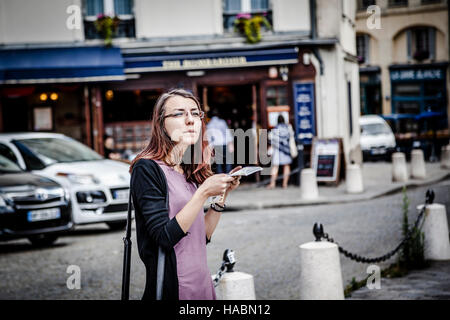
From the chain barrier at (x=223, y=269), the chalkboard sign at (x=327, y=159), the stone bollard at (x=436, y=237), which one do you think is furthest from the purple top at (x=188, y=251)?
the chalkboard sign at (x=327, y=159)

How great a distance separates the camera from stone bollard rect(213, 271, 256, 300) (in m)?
5.32

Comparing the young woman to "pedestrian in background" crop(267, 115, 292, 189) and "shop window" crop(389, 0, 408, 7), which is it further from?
"shop window" crop(389, 0, 408, 7)

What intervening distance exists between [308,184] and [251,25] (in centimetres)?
573

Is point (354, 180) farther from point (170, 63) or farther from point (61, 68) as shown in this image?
point (61, 68)

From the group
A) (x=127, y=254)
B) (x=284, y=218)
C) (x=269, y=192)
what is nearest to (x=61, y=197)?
(x=284, y=218)

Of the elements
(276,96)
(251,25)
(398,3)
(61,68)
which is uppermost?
(398,3)

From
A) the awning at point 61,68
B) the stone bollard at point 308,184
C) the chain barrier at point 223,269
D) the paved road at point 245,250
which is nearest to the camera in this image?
the chain barrier at point 223,269

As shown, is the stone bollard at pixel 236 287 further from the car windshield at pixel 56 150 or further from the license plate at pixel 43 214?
the car windshield at pixel 56 150

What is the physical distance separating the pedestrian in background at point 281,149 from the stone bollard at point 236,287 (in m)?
13.2

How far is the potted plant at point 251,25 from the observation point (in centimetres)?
2002

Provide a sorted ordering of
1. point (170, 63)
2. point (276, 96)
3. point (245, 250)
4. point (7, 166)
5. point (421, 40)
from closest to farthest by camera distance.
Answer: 1. point (245, 250)
2. point (7, 166)
3. point (170, 63)
4. point (276, 96)
5. point (421, 40)

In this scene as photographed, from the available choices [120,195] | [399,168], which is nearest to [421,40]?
[399,168]

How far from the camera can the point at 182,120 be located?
10.0ft
